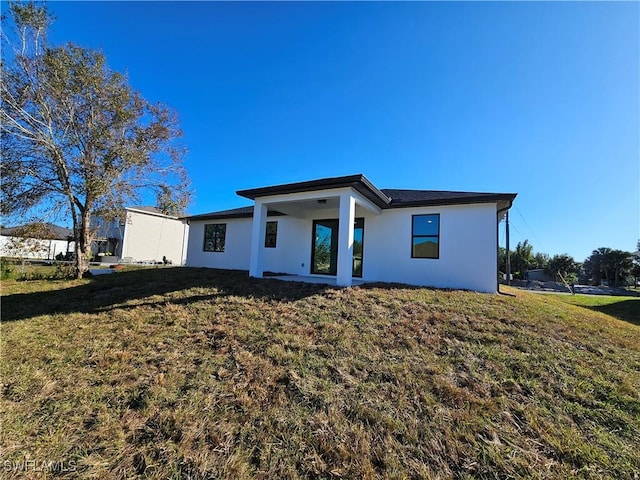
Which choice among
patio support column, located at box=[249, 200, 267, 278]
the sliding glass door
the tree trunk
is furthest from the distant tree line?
the tree trunk

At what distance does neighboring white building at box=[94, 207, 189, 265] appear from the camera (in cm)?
2352

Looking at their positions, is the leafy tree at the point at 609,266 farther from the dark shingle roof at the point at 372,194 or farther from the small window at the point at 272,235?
the small window at the point at 272,235

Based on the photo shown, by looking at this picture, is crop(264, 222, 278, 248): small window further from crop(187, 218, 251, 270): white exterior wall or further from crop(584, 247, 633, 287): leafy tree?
crop(584, 247, 633, 287): leafy tree

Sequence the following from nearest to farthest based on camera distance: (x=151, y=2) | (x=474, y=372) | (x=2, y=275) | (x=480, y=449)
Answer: (x=480, y=449)
(x=474, y=372)
(x=151, y=2)
(x=2, y=275)

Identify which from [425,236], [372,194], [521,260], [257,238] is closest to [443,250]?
[425,236]

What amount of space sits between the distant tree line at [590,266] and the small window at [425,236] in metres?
18.4

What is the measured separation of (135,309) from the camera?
229 inches

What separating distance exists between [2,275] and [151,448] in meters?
12.7

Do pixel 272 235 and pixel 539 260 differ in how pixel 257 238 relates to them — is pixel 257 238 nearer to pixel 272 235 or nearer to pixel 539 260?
pixel 272 235

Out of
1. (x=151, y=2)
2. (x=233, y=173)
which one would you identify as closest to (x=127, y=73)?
(x=151, y=2)

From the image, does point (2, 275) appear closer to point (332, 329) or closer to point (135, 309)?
point (135, 309)

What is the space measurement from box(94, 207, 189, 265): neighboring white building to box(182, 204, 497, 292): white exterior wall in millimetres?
A: 14449

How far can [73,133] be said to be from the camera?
937 cm

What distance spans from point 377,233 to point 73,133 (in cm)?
1112
